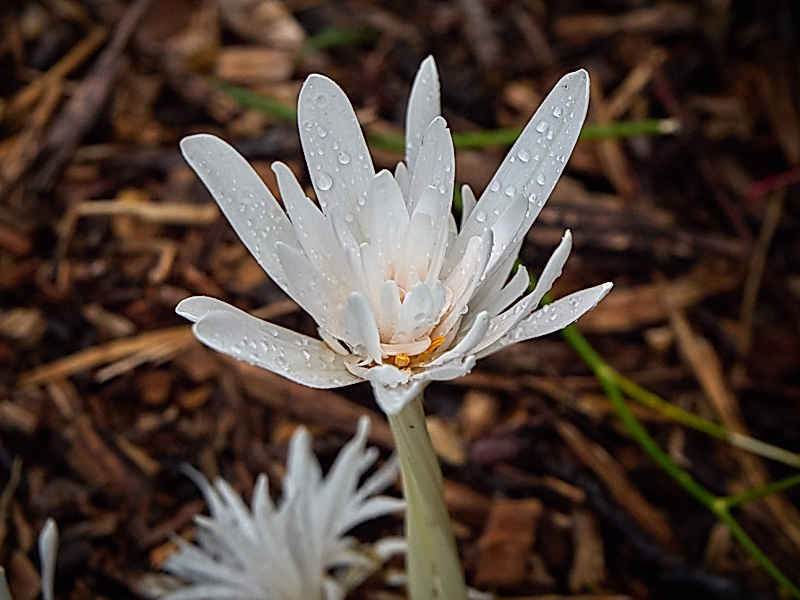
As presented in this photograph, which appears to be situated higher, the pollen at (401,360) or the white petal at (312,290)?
the white petal at (312,290)

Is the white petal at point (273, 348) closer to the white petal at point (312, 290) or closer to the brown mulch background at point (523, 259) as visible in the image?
the white petal at point (312, 290)

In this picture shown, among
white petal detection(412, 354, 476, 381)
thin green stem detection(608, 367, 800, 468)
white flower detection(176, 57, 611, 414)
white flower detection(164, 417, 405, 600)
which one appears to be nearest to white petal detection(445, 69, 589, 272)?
white flower detection(176, 57, 611, 414)

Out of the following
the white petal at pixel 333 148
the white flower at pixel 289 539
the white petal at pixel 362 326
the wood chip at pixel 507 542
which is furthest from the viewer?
the wood chip at pixel 507 542

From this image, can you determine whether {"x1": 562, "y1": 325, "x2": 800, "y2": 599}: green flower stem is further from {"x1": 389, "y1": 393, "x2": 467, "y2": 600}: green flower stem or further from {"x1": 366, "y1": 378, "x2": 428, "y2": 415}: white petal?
{"x1": 366, "y1": 378, "x2": 428, "y2": 415}: white petal

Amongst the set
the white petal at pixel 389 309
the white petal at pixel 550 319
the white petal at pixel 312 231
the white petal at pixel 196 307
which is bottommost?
the white petal at pixel 550 319

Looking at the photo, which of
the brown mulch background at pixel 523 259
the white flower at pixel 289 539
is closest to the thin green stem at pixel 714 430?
the brown mulch background at pixel 523 259
